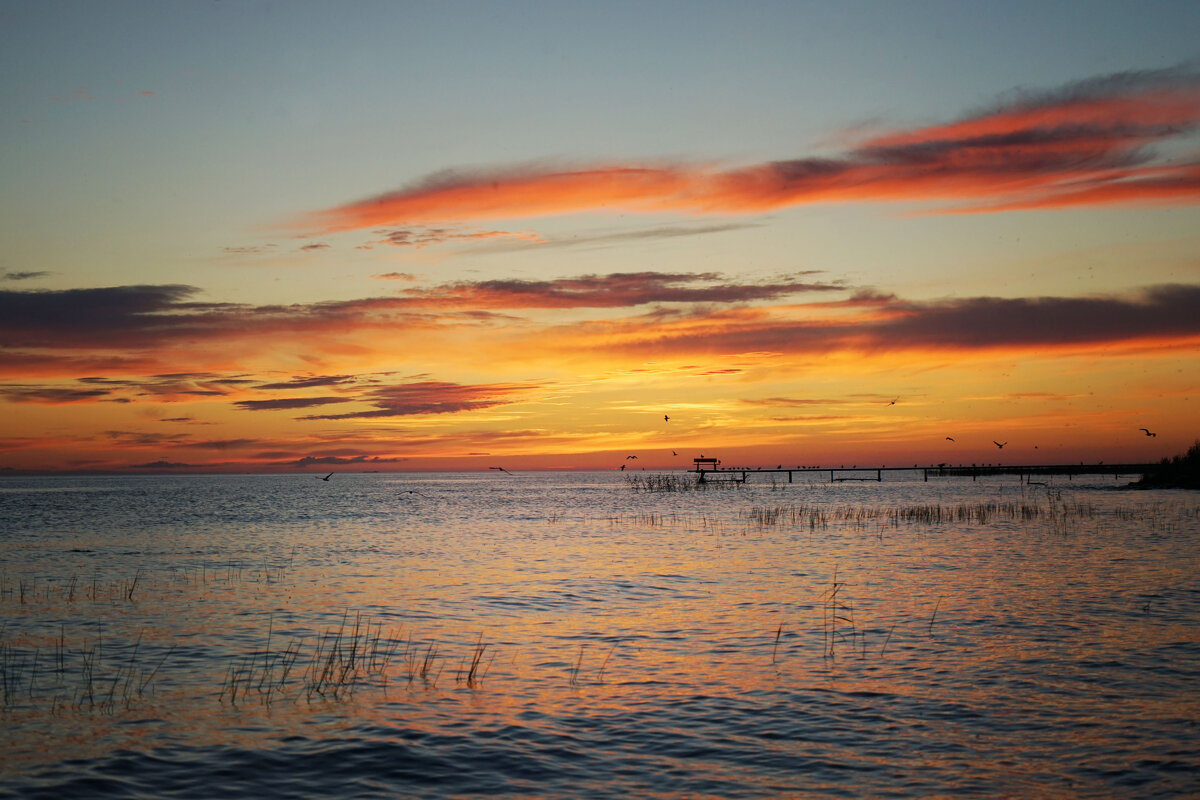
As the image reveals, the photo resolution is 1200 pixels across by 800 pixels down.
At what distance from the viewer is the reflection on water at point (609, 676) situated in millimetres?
13258

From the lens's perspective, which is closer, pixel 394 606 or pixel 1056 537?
pixel 394 606

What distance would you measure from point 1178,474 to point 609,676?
403 ft

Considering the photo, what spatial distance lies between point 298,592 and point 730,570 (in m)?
17.7

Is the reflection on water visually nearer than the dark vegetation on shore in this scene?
Yes

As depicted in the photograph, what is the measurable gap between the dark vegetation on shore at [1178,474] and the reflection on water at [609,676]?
85.2 meters

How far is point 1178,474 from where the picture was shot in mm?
116125

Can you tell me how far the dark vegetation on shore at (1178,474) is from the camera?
112 m

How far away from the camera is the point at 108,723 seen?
15984 mm

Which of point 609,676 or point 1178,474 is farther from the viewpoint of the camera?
point 1178,474

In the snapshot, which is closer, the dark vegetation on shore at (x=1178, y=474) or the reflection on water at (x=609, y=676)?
the reflection on water at (x=609, y=676)

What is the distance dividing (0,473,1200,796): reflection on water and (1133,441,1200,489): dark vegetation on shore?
8522 centimetres

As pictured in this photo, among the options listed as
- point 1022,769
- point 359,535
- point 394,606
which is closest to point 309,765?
point 1022,769

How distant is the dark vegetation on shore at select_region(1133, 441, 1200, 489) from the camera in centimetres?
11244

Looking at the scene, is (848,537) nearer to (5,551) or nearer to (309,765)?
(309,765)
